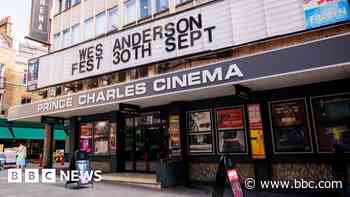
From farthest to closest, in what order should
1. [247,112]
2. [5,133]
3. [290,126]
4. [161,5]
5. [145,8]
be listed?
1. [5,133]
2. [145,8]
3. [161,5]
4. [247,112]
5. [290,126]

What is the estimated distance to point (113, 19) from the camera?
15750 millimetres

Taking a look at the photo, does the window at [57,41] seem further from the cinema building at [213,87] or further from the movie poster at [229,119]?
the movie poster at [229,119]

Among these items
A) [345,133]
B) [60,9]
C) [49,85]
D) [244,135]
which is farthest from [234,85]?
[60,9]

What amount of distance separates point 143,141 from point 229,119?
4.90 metres

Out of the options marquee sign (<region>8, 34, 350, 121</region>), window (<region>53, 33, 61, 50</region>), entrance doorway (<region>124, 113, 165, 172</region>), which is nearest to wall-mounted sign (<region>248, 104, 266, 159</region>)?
marquee sign (<region>8, 34, 350, 121</region>)

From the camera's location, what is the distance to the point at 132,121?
48.2ft

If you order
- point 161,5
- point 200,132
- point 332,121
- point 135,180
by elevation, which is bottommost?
point 135,180

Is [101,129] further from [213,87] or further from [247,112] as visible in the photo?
[247,112]

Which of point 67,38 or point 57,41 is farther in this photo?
point 57,41

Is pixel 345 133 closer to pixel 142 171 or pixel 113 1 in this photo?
pixel 142 171

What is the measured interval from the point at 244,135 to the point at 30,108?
1190cm

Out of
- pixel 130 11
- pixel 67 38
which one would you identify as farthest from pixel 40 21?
pixel 130 11

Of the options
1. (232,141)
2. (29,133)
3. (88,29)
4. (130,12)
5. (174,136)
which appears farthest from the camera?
(29,133)

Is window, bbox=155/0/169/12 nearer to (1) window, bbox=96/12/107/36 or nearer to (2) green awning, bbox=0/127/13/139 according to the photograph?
(1) window, bbox=96/12/107/36
